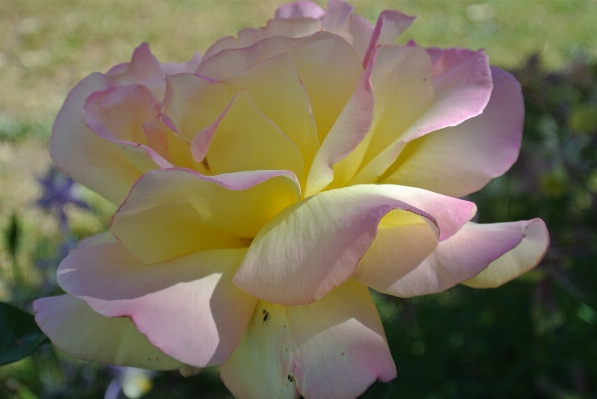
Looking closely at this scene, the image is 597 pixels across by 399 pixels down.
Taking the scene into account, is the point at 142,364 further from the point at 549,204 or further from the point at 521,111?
the point at 549,204

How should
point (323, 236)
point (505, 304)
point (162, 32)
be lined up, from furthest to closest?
1. point (162, 32)
2. point (505, 304)
3. point (323, 236)

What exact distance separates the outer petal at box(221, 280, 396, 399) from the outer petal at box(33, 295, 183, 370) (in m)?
0.05

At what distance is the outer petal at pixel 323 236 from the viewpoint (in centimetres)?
36

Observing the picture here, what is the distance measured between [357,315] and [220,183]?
135 mm

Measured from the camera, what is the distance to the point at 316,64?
45 centimetres

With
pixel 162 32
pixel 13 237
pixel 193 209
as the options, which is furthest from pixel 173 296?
pixel 162 32

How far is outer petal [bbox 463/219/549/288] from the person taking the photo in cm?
43

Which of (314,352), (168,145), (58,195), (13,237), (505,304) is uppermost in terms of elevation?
(168,145)

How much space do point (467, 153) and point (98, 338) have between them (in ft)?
1.05

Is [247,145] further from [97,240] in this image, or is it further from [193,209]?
[97,240]

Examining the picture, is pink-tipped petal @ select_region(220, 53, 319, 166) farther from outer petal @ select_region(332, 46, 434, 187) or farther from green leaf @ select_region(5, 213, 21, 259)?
green leaf @ select_region(5, 213, 21, 259)

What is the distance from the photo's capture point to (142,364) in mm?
396

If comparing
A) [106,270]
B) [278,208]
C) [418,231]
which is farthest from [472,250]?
[106,270]

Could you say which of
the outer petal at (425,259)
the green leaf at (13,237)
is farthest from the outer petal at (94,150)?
the green leaf at (13,237)
